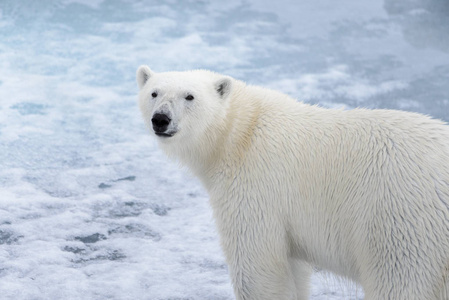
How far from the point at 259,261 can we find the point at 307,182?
0.50m

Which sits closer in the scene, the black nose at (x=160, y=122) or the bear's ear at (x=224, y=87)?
the black nose at (x=160, y=122)

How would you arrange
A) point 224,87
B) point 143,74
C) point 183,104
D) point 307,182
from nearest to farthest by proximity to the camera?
point 307,182 → point 183,104 → point 224,87 → point 143,74

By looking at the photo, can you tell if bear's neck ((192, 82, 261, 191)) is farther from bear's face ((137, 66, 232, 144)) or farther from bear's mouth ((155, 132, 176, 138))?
bear's mouth ((155, 132, 176, 138))

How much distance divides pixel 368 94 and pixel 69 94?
4.10 meters

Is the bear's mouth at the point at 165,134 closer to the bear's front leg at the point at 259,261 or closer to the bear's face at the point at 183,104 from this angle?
the bear's face at the point at 183,104

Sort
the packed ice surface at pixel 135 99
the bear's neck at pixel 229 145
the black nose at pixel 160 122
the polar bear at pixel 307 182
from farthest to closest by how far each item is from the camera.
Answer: the packed ice surface at pixel 135 99, the bear's neck at pixel 229 145, the black nose at pixel 160 122, the polar bear at pixel 307 182

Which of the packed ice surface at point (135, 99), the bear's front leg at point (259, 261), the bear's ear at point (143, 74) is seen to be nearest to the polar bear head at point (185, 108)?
the bear's ear at point (143, 74)

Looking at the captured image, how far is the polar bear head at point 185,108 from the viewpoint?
3.55 m

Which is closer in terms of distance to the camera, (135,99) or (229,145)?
(229,145)

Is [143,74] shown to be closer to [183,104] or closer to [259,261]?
[183,104]

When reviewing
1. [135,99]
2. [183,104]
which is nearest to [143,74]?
[183,104]

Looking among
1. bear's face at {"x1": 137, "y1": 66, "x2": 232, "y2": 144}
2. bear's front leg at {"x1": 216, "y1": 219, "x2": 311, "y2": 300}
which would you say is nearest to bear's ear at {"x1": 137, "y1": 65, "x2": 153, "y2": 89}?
bear's face at {"x1": 137, "y1": 66, "x2": 232, "y2": 144}

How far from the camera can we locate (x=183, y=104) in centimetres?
362

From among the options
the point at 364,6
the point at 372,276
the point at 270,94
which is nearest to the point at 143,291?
the point at 270,94
